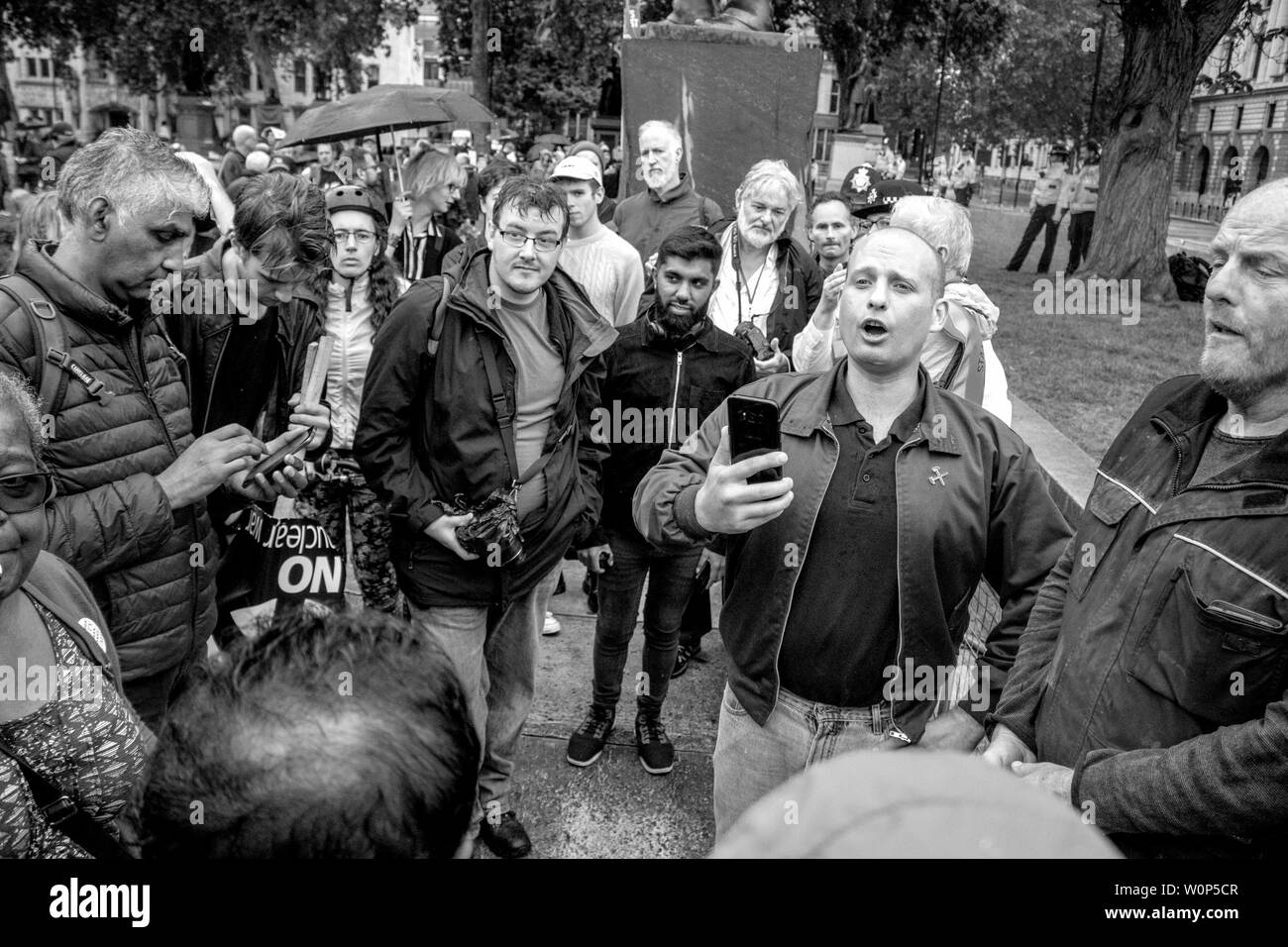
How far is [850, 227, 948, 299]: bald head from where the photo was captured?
8.01ft

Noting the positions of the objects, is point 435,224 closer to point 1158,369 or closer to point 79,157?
point 79,157

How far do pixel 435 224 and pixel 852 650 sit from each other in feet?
18.4

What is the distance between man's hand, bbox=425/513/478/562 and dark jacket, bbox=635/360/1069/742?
80cm

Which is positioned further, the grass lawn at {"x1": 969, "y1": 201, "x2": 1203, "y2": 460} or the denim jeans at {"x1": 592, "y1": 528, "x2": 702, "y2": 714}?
the grass lawn at {"x1": 969, "y1": 201, "x2": 1203, "y2": 460}

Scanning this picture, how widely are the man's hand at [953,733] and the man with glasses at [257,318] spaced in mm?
1994

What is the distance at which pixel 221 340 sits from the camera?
313 cm

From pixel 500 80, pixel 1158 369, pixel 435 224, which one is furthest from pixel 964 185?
pixel 435 224

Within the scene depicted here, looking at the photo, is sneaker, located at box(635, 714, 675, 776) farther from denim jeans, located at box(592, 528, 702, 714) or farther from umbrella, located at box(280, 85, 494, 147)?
umbrella, located at box(280, 85, 494, 147)

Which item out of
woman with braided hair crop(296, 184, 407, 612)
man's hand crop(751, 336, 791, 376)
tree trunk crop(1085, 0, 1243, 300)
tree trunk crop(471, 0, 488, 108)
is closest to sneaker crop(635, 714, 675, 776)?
woman with braided hair crop(296, 184, 407, 612)

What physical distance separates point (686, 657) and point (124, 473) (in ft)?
9.17

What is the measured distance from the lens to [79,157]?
8.35 feet

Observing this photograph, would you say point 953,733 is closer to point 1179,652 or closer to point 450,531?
point 1179,652

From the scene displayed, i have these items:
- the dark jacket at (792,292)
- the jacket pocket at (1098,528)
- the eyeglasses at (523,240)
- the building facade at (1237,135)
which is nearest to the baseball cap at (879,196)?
the dark jacket at (792,292)

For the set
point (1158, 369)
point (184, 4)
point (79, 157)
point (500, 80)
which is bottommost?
point (1158, 369)
